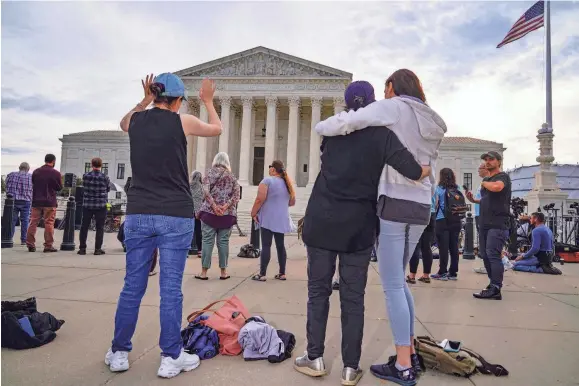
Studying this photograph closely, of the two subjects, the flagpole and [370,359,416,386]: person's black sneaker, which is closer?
[370,359,416,386]: person's black sneaker

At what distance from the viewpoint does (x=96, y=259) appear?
25.9 ft

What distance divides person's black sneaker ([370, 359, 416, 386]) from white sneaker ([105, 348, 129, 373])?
1714mm

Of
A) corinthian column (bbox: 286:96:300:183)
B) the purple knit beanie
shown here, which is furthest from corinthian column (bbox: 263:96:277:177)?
the purple knit beanie

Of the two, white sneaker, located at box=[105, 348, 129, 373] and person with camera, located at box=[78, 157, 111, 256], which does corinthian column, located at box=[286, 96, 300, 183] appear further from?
white sneaker, located at box=[105, 348, 129, 373]

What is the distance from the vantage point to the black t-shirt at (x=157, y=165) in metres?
2.75

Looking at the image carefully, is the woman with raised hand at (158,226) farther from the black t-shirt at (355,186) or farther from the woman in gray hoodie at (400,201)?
the woman in gray hoodie at (400,201)

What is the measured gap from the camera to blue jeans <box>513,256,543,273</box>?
26.6ft

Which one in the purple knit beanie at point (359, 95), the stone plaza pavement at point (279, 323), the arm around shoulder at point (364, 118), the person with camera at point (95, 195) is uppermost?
the purple knit beanie at point (359, 95)

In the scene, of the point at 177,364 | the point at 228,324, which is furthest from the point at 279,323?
the point at 177,364

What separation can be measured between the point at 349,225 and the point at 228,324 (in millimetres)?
1388

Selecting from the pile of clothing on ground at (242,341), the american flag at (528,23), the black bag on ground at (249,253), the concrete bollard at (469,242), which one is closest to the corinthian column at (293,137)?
the american flag at (528,23)

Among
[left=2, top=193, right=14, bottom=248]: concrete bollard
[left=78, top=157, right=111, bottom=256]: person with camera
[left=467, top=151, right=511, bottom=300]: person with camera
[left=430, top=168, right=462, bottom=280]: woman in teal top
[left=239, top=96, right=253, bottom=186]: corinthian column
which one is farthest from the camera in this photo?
[left=239, top=96, right=253, bottom=186]: corinthian column

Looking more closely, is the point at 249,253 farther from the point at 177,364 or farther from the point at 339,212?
the point at 339,212

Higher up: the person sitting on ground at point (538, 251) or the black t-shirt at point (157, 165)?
the black t-shirt at point (157, 165)
